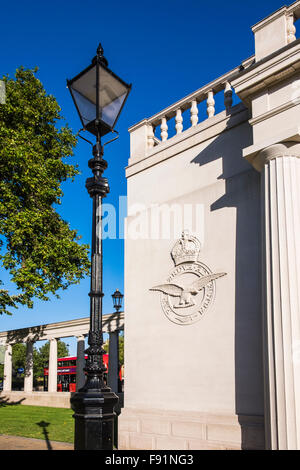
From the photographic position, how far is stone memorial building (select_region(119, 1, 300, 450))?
18.8 feet

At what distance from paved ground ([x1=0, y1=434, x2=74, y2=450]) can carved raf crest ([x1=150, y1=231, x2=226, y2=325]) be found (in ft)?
13.2

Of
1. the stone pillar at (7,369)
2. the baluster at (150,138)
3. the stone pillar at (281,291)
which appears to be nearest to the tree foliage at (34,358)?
the stone pillar at (7,369)

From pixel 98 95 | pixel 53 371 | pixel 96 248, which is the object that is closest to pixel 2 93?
pixel 98 95

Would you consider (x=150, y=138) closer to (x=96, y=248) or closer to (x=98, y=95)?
(x=98, y=95)

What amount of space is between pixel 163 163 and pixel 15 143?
9328 mm

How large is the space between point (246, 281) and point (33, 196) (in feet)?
41.5

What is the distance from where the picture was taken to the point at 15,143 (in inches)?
638

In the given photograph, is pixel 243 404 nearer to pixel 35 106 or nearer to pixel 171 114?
pixel 171 114

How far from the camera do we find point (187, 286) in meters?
7.79

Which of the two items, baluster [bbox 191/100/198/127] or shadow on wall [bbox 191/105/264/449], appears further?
baluster [bbox 191/100/198/127]

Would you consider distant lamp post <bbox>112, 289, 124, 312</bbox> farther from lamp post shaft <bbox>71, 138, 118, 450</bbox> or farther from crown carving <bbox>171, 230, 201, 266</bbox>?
lamp post shaft <bbox>71, 138, 118, 450</bbox>

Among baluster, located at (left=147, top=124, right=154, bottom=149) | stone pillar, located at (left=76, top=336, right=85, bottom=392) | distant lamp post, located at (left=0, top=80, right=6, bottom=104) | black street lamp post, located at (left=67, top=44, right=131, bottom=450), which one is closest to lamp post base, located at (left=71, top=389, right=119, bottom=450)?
black street lamp post, located at (left=67, top=44, right=131, bottom=450)

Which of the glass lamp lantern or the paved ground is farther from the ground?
the glass lamp lantern

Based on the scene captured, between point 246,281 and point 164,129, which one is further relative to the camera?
point 164,129
